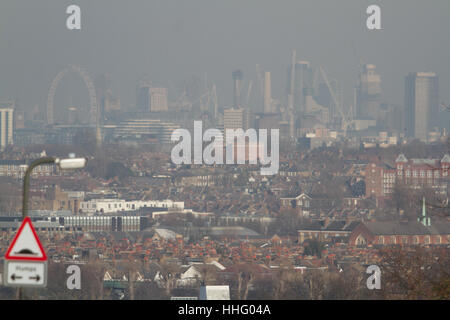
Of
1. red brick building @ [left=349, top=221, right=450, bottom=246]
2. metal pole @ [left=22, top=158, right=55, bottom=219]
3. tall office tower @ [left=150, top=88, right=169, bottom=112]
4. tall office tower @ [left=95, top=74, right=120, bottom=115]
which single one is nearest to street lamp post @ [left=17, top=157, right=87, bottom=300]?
metal pole @ [left=22, top=158, right=55, bottom=219]

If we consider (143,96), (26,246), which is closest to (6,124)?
(143,96)

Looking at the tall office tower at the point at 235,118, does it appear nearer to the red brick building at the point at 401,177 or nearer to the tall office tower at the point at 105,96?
the tall office tower at the point at 105,96

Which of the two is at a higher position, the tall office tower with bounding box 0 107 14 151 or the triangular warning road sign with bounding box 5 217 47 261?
the triangular warning road sign with bounding box 5 217 47 261

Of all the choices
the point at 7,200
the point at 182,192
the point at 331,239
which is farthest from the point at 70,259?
the point at 182,192

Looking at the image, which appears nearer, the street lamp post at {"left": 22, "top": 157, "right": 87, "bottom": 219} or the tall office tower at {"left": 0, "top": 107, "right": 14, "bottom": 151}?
the street lamp post at {"left": 22, "top": 157, "right": 87, "bottom": 219}

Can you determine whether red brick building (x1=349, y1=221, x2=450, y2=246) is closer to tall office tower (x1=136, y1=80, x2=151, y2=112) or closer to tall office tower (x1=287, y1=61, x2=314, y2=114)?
tall office tower (x1=287, y1=61, x2=314, y2=114)

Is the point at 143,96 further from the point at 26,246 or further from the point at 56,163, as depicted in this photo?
the point at 26,246
